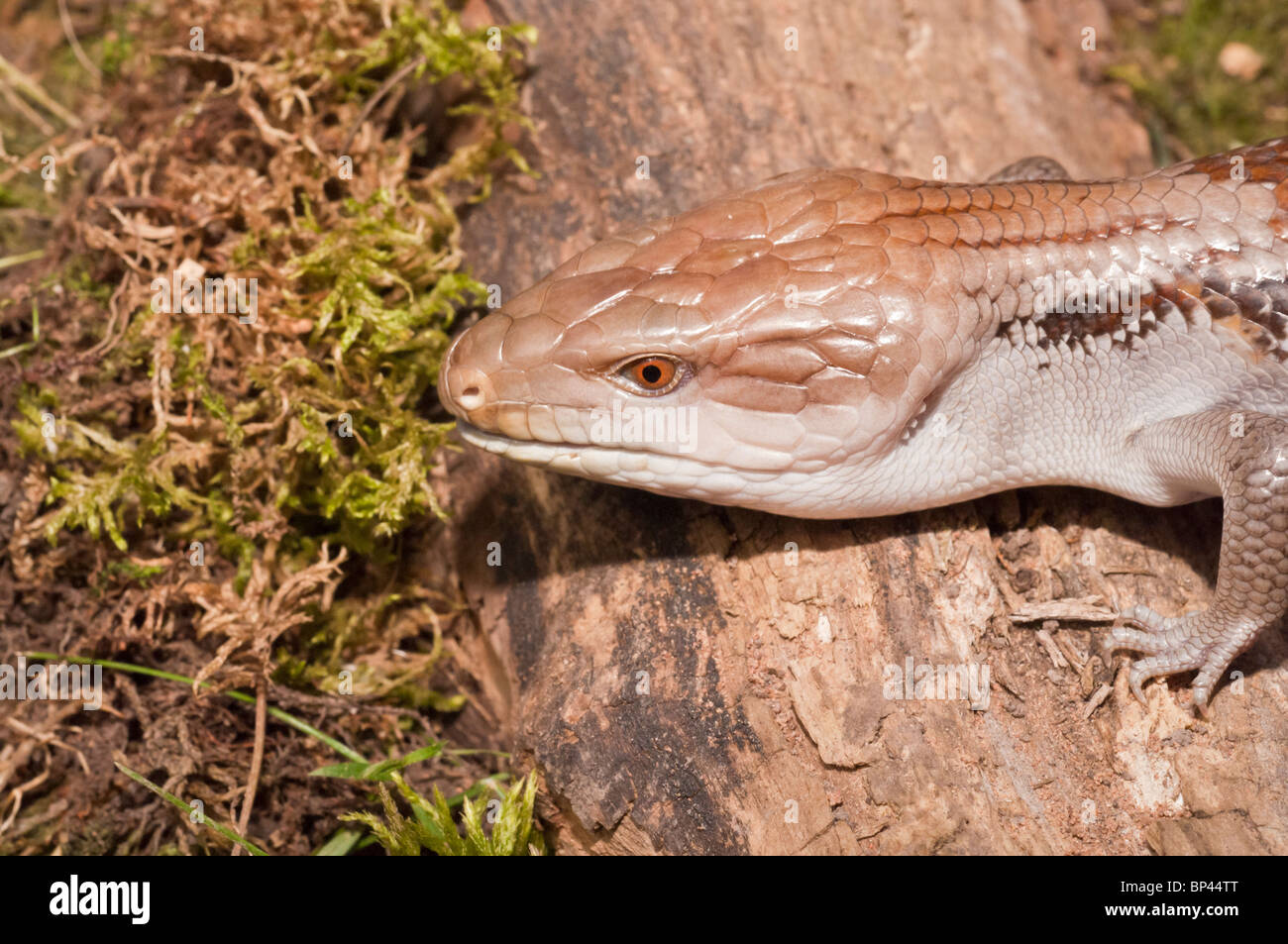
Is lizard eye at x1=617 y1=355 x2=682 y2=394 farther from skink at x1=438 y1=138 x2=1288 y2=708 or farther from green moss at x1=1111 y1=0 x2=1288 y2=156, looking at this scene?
green moss at x1=1111 y1=0 x2=1288 y2=156

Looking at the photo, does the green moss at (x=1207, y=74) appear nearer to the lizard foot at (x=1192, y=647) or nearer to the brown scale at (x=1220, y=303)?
the brown scale at (x=1220, y=303)

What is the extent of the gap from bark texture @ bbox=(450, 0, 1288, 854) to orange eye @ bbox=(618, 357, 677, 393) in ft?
1.91

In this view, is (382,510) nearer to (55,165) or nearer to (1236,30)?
(55,165)

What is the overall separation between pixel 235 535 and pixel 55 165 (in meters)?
1.97

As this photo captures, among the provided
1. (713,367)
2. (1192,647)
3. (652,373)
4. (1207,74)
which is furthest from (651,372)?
(1207,74)

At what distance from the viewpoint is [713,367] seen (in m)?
3.12

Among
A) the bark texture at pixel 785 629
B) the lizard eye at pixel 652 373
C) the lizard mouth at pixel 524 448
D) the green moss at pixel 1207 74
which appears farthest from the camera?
the green moss at pixel 1207 74

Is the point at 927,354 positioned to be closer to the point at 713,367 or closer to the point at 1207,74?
the point at 713,367

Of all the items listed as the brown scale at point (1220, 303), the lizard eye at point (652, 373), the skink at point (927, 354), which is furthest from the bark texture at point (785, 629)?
the brown scale at point (1220, 303)

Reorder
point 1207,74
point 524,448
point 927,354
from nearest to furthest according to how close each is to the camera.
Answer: point 927,354, point 524,448, point 1207,74

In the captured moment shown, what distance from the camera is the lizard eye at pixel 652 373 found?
3.13 metres

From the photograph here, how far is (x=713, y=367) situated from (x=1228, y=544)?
1744mm

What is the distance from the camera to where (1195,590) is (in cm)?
356
